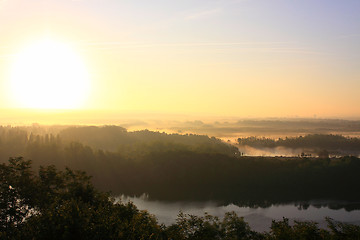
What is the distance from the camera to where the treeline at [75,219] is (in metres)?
21.6

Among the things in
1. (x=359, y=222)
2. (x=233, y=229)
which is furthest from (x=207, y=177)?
(x=233, y=229)

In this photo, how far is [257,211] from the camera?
80688 mm

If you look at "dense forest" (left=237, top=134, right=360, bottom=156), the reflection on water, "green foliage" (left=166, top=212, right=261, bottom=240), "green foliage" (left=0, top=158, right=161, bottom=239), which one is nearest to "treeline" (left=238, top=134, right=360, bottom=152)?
"dense forest" (left=237, top=134, right=360, bottom=156)

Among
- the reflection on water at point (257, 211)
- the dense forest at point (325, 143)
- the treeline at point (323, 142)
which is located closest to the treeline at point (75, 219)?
the reflection on water at point (257, 211)

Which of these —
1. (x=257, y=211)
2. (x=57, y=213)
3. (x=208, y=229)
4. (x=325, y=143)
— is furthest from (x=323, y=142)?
(x=57, y=213)

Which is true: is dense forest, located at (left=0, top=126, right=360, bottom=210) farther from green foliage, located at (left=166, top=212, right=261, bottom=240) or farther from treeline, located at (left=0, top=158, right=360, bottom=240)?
treeline, located at (left=0, top=158, right=360, bottom=240)

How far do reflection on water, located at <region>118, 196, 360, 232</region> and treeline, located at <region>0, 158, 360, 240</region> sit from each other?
128 ft

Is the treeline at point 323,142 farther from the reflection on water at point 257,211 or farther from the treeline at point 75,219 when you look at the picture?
the treeline at point 75,219

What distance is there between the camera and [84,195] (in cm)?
3344

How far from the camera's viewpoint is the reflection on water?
74.9 metres

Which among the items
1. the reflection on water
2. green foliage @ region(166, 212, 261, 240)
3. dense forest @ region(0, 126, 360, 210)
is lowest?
the reflection on water

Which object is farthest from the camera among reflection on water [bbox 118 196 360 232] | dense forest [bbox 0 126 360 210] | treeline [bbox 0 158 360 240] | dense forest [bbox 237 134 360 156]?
dense forest [bbox 237 134 360 156]

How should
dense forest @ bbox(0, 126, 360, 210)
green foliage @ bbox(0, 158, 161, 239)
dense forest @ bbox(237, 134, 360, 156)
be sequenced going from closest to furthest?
green foliage @ bbox(0, 158, 161, 239) < dense forest @ bbox(0, 126, 360, 210) < dense forest @ bbox(237, 134, 360, 156)

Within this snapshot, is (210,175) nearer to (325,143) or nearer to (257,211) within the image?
(257,211)
